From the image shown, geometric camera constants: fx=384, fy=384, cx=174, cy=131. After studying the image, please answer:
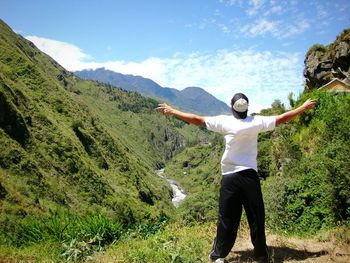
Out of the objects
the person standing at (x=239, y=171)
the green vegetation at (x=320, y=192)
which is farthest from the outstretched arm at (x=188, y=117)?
the green vegetation at (x=320, y=192)

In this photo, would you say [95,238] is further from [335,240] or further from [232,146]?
[335,240]

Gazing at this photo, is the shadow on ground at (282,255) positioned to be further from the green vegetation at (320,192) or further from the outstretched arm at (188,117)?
the outstretched arm at (188,117)

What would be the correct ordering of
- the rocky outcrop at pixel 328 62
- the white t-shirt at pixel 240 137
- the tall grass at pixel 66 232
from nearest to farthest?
the white t-shirt at pixel 240 137 < the tall grass at pixel 66 232 < the rocky outcrop at pixel 328 62

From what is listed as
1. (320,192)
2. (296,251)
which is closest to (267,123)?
(296,251)

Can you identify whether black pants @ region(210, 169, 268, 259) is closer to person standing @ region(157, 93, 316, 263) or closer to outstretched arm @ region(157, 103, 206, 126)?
person standing @ region(157, 93, 316, 263)

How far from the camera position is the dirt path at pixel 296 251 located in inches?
219

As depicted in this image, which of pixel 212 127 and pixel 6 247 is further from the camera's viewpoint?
pixel 6 247

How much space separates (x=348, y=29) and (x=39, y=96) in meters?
76.0

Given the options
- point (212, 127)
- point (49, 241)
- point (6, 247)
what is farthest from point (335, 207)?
point (6, 247)

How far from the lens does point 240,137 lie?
506 centimetres

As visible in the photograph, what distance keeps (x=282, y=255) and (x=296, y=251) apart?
0.33 meters

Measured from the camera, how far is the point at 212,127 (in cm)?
516

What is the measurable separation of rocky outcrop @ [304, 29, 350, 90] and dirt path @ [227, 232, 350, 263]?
2851 centimetres

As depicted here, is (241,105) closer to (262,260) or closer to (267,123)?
(267,123)
